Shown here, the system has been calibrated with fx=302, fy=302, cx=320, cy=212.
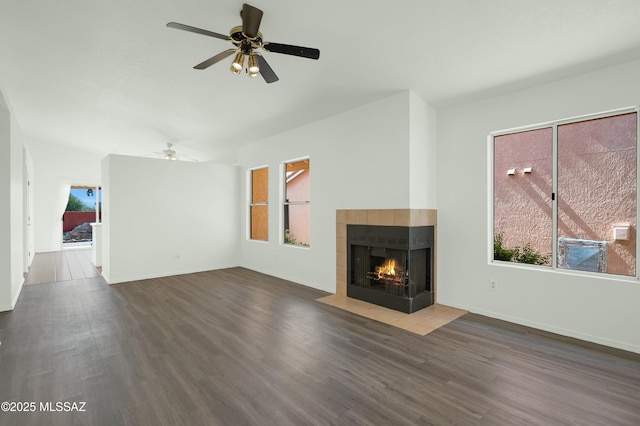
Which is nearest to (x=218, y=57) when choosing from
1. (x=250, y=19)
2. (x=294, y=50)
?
(x=250, y=19)

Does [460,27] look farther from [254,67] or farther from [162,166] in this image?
[162,166]

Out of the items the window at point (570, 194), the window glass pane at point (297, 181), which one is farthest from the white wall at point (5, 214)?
the window at point (570, 194)

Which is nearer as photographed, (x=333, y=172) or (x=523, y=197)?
(x=523, y=197)

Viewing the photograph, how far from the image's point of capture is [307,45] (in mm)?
2836

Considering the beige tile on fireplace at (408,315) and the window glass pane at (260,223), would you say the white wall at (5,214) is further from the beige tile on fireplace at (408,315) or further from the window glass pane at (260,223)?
the beige tile on fireplace at (408,315)

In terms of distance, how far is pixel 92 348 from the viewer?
2.75 meters

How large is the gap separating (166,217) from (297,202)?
8.60 feet

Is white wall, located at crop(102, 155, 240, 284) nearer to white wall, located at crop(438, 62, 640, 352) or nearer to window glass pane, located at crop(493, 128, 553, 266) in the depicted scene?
white wall, located at crop(438, 62, 640, 352)

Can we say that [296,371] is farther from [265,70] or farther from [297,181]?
[297,181]

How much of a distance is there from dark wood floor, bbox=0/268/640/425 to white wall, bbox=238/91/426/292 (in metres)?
1.39

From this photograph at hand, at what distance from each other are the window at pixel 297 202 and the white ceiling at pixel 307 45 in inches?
38.4

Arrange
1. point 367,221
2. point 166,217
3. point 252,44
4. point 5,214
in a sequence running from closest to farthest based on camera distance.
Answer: point 252,44
point 5,214
point 367,221
point 166,217

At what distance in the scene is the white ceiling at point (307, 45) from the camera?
7.58 ft

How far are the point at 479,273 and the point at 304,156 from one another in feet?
10.4
